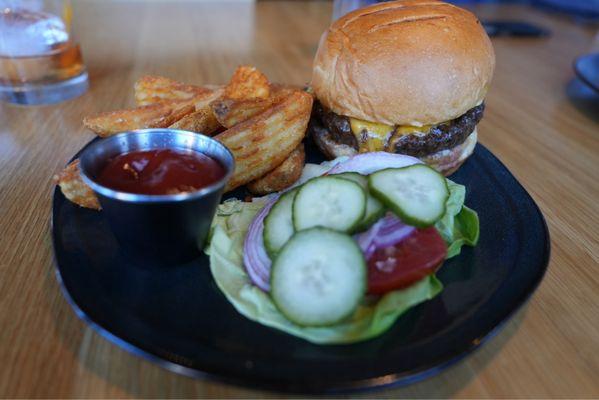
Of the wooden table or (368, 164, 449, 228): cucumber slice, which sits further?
(368, 164, 449, 228): cucumber slice

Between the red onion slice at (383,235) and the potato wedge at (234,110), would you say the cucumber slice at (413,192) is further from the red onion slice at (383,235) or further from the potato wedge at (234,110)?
the potato wedge at (234,110)

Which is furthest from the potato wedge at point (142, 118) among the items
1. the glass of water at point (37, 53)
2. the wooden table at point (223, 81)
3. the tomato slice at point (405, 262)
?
the glass of water at point (37, 53)

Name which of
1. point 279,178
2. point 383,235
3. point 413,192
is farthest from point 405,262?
point 279,178

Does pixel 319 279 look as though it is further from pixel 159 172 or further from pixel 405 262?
pixel 159 172

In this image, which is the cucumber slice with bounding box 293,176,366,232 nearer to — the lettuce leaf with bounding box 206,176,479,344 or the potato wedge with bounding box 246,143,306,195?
the lettuce leaf with bounding box 206,176,479,344

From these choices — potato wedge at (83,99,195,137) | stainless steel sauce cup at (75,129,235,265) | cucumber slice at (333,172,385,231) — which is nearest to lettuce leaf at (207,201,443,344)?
stainless steel sauce cup at (75,129,235,265)
